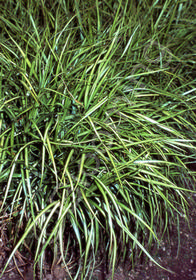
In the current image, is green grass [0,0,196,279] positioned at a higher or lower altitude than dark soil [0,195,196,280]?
Answer: higher

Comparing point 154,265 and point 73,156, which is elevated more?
point 73,156

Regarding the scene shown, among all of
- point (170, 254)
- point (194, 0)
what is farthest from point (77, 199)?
A: point (194, 0)

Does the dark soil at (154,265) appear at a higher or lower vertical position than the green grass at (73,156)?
lower

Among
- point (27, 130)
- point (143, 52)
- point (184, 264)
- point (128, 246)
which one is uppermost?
point (143, 52)

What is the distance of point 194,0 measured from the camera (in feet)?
7.07

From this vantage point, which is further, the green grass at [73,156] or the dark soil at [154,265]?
the dark soil at [154,265]

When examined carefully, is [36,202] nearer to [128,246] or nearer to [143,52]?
[128,246]

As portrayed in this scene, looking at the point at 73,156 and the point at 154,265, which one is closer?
the point at 73,156

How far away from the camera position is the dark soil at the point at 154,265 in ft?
4.33

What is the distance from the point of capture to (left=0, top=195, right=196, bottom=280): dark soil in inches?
52.0

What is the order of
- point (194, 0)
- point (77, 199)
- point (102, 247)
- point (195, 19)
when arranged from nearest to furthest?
point (77, 199) → point (102, 247) → point (195, 19) → point (194, 0)

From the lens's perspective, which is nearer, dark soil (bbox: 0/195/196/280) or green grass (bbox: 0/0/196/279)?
green grass (bbox: 0/0/196/279)

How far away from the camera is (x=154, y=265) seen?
4.81 ft

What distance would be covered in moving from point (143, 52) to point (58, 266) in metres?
1.10
